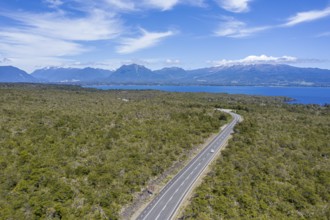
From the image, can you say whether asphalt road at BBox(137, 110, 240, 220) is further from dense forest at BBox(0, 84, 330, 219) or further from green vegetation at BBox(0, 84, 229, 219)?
green vegetation at BBox(0, 84, 229, 219)

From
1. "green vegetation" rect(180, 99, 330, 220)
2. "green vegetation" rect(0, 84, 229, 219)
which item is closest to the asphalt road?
"green vegetation" rect(180, 99, 330, 220)

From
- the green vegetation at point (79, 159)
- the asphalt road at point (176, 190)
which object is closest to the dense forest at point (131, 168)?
the green vegetation at point (79, 159)

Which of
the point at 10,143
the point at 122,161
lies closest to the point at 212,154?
the point at 122,161

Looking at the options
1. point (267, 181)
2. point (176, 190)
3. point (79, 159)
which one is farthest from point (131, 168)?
point (267, 181)

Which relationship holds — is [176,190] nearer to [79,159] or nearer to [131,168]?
[131,168]

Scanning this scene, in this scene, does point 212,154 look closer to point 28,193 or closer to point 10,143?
point 28,193

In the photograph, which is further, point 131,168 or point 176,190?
point 131,168
